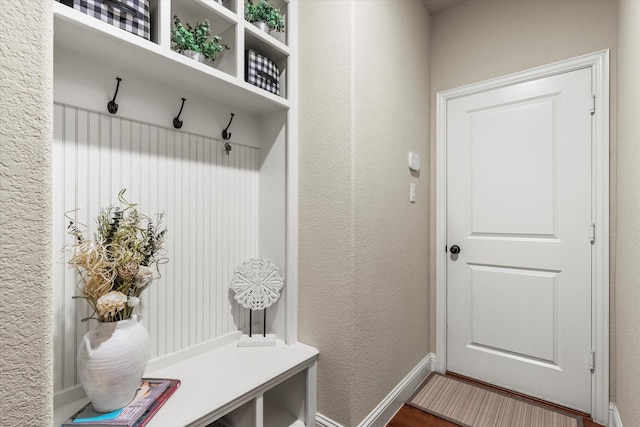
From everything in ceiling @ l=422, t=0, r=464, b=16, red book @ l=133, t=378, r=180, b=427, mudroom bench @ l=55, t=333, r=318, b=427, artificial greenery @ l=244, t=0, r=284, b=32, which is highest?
ceiling @ l=422, t=0, r=464, b=16

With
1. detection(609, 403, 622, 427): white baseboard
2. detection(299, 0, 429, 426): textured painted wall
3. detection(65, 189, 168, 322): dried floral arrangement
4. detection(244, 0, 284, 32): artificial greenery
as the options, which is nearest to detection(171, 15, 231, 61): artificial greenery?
detection(244, 0, 284, 32): artificial greenery

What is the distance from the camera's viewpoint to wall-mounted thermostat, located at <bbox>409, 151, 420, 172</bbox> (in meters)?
2.01

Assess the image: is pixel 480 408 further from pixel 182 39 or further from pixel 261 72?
pixel 182 39

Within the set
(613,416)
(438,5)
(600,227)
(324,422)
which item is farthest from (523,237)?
(438,5)

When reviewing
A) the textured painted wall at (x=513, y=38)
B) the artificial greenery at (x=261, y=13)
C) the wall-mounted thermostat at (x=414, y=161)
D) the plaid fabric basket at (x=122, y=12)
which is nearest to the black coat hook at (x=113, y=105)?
the plaid fabric basket at (x=122, y=12)

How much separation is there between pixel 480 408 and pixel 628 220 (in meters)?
1.24

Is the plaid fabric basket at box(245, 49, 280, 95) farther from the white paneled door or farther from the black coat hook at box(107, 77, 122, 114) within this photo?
the white paneled door

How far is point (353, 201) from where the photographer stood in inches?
59.6

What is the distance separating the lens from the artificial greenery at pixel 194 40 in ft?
4.17

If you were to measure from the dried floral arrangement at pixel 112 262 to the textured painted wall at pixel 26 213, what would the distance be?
0.37 metres

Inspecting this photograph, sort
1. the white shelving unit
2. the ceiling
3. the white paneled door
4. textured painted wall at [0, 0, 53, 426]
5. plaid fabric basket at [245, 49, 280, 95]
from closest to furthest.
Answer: textured painted wall at [0, 0, 53, 426], the white shelving unit, plaid fabric basket at [245, 49, 280, 95], the white paneled door, the ceiling

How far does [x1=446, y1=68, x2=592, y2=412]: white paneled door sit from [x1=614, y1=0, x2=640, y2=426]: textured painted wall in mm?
180

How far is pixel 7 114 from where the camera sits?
2.07ft

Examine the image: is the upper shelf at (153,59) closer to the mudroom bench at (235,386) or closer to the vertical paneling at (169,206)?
the vertical paneling at (169,206)
